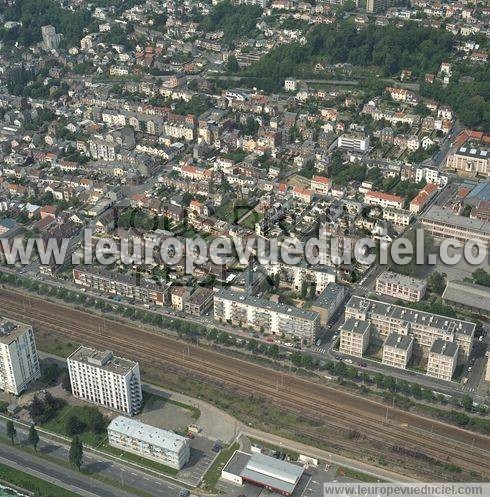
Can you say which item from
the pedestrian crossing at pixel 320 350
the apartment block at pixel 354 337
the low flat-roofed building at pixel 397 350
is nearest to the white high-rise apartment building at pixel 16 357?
the pedestrian crossing at pixel 320 350

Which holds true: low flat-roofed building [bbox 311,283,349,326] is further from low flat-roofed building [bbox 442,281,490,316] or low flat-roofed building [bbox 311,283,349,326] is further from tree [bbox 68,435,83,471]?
tree [bbox 68,435,83,471]

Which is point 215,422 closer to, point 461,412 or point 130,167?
point 461,412

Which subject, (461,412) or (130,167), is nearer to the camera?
(461,412)

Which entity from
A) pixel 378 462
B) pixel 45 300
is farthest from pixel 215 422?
pixel 45 300

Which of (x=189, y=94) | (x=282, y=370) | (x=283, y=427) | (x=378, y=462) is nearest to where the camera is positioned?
(x=378, y=462)

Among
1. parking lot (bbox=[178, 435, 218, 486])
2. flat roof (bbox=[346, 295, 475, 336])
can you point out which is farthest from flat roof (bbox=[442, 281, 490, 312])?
parking lot (bbox=[178, 435, 218, 486])

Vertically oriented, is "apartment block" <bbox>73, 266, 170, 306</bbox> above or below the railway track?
above

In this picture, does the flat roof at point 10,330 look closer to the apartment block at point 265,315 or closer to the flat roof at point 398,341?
the apartment block at point 265,315
